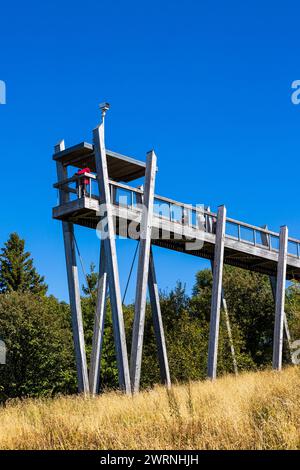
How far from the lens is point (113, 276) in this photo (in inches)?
747

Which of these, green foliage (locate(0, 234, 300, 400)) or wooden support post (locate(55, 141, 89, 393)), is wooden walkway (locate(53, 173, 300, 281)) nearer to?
wooden support post (locate(55, 141, 89, 393))

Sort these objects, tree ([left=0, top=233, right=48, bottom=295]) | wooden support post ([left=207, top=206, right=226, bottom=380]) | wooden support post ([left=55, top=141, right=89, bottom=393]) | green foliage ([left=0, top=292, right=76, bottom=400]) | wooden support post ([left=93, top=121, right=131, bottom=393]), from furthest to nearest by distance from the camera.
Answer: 1. tree ([left=0, top=233, right=48, bottom=295])
2. green foliage ([left=0, top=292, right=76, bottom=400])
3. wooden support post ([left=207, top=206, right=226, bottom=380])
4. wooden support post ([left=55, top=141, right=89, bottom=393])
5. wooden support post ([left=93, top=121, right=131, bottom=393])

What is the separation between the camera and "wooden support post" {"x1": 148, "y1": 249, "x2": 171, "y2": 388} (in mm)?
22562

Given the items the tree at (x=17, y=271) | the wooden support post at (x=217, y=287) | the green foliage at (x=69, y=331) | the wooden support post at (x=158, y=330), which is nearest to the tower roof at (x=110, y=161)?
the wooden support post at (x=158, y=330)

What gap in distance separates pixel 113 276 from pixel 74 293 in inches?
76.8

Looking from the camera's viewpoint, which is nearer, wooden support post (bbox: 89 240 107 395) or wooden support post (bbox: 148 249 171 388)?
wooden support post (bbox: 89 240 107 395)

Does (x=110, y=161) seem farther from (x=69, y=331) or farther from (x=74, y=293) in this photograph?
(x=69, y=331)

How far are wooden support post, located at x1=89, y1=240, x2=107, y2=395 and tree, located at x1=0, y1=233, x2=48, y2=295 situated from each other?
4422cm

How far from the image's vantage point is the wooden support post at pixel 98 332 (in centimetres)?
2002

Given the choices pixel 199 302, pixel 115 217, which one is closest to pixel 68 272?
pixel 115 217

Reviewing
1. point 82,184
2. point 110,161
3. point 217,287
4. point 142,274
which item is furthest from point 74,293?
point 217,287

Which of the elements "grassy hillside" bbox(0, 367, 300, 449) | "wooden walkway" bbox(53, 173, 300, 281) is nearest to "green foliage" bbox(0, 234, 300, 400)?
"wooden walkway" bbox(53, 173, 300, 281)
